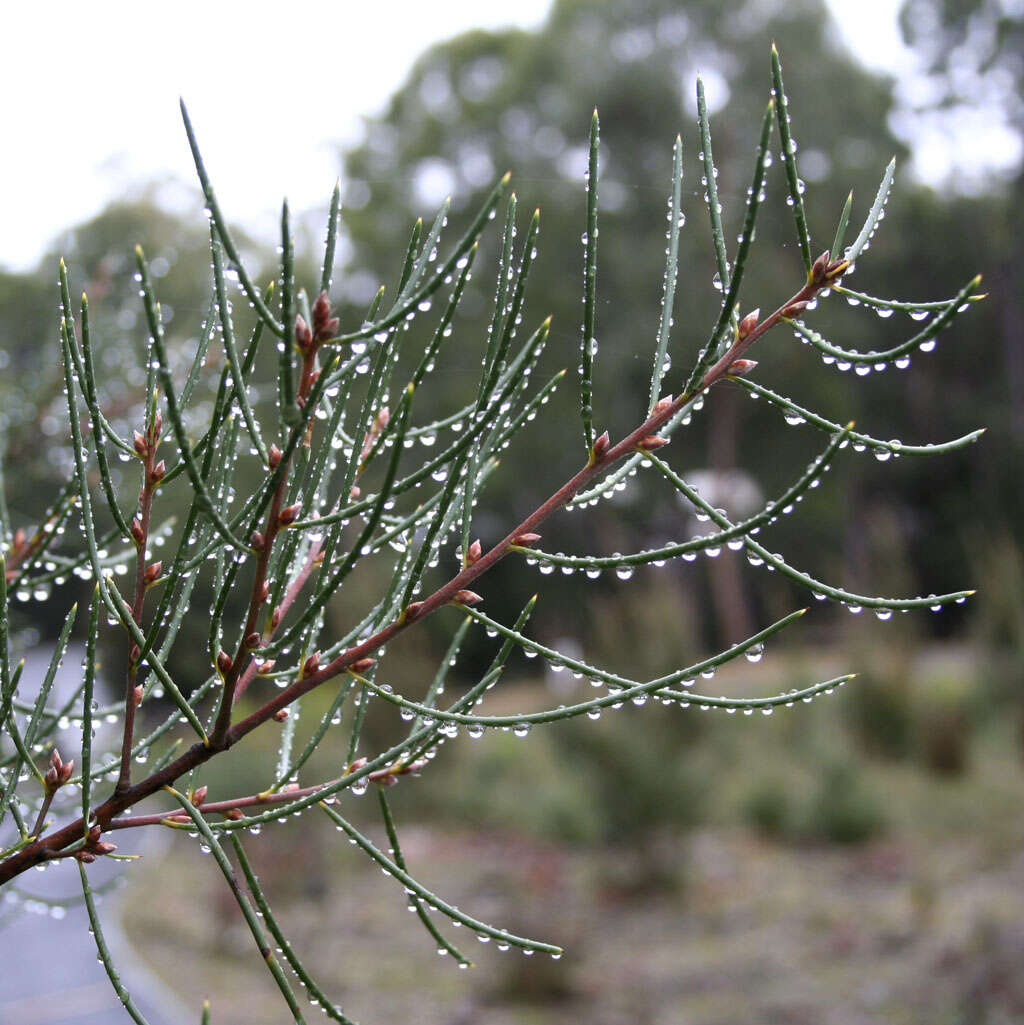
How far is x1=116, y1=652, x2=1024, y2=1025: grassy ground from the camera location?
187 inches

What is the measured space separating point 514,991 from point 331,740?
8.54 feet

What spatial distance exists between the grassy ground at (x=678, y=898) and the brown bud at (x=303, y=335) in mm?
4604

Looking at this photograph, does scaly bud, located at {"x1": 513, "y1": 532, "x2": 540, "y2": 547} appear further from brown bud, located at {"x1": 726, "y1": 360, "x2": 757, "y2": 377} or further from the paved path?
the paved path

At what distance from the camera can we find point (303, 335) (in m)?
0.48

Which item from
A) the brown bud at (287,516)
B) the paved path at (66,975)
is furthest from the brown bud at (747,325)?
the paved path at (66,975)

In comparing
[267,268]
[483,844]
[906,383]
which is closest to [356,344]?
[483,844]

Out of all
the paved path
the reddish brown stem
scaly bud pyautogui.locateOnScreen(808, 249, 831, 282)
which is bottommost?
the reddish brown stem

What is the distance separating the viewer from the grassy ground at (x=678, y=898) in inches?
187

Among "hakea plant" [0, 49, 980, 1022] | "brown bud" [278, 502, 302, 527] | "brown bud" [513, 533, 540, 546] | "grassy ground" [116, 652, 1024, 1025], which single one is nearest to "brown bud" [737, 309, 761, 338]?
"hakea plant" [0, 49, 980, 1022]

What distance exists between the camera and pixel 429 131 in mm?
15492

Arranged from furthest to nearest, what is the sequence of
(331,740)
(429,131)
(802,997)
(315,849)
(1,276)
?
(429,131) → (331,740) → (315,849) → (802,997) → (1,276)

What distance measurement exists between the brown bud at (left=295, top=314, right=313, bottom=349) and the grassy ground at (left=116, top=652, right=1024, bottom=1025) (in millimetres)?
4604

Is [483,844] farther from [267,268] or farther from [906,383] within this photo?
[906,383]

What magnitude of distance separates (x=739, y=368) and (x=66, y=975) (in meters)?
6.45
